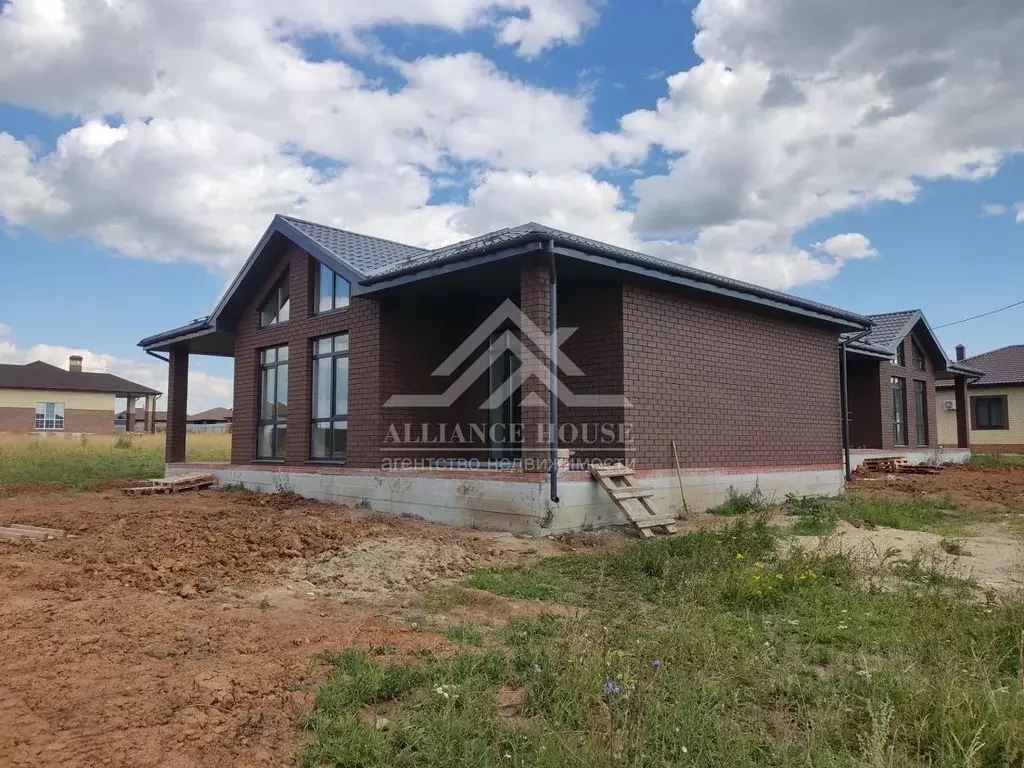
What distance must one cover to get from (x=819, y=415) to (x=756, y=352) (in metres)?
2.38

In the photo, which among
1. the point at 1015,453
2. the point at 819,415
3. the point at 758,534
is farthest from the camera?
the point at 1015,453

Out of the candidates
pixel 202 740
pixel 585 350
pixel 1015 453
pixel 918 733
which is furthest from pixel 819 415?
pixel 1015 453

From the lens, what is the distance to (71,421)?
148 ft

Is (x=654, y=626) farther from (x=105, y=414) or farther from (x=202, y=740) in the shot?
(x=105, y=414)

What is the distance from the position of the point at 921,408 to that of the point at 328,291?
65.6 feet

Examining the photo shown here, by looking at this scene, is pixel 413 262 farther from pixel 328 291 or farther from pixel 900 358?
pixel 900 358

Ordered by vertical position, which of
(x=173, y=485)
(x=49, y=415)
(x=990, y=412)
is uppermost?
Answer: (x=49, y=415)

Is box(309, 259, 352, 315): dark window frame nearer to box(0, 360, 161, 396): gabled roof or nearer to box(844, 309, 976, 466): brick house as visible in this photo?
box(844, 309, 976, 466): brick house

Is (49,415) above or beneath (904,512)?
above

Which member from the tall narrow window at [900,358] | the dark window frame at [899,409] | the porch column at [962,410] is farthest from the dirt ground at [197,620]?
the porch column at [962,410]

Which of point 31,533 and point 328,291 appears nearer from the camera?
point 31,533

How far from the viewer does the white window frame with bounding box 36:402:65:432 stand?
43.9 metres

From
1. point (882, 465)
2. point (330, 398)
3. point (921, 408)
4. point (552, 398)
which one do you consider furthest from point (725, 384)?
point (921, 408)

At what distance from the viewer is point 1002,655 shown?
4090 mm
